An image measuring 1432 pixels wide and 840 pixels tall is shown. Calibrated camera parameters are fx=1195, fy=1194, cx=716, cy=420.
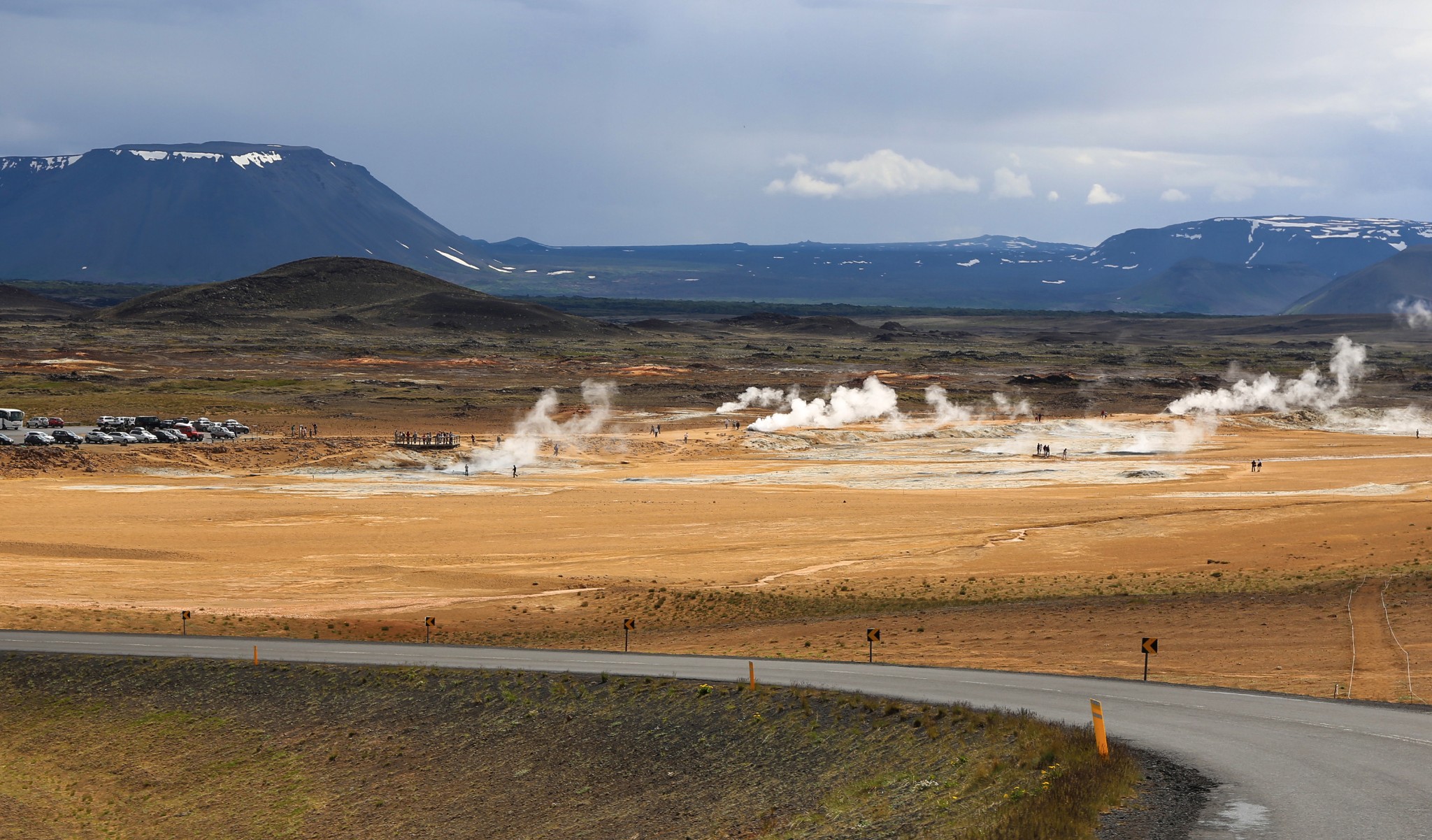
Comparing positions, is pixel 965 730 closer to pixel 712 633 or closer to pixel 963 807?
pixel 963 807

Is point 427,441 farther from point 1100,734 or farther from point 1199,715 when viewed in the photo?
point 1100,734

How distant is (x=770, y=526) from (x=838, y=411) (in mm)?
54663

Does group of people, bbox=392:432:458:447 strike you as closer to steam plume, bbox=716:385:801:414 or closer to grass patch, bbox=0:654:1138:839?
steam plume, bbox=716:385:801:414

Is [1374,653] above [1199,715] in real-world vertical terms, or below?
below

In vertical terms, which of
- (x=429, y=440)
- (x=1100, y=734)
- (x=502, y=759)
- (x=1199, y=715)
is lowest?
(x=429, y=440)

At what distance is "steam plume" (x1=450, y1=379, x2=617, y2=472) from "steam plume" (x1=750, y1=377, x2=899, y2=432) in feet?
50.8

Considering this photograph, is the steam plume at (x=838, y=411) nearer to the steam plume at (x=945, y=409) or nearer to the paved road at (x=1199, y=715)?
the steam plume at (x=945, y=409)

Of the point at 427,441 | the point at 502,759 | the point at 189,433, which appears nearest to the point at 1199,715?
the point at 502,759

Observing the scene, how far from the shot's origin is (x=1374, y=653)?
3008 centimetres

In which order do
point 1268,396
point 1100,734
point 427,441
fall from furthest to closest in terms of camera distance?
point 1268,396 < point 427,441 < point 1100,734

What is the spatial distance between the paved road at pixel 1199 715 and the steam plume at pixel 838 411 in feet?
228

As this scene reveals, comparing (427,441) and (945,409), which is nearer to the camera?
(427,441)

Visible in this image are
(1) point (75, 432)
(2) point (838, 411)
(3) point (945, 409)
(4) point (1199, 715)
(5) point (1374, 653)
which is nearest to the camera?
(4) point (1199, 715)

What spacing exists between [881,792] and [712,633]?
17.6 meters
